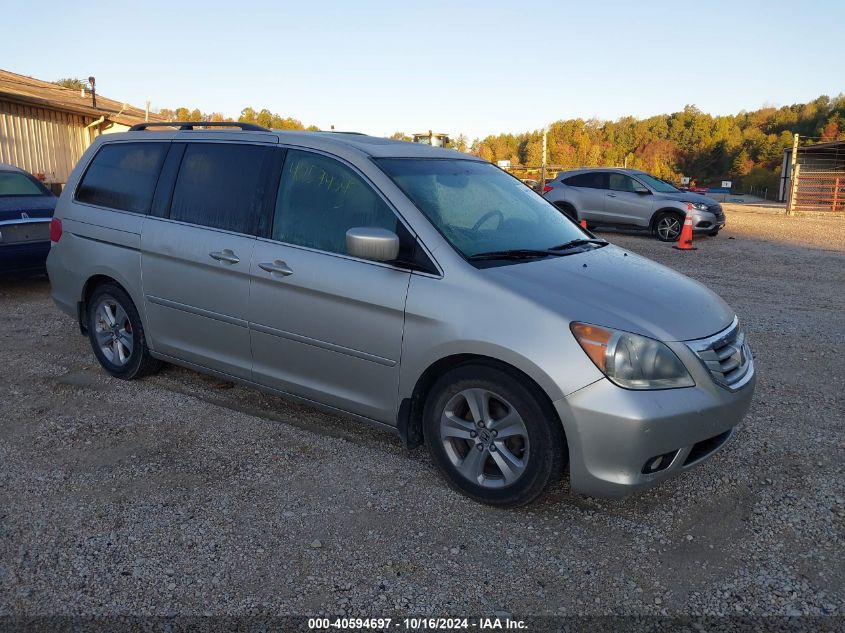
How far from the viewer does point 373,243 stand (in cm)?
335

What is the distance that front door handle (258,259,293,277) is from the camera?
12.4 feet

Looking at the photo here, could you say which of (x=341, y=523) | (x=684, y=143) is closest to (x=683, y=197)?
(x=341, y=523)

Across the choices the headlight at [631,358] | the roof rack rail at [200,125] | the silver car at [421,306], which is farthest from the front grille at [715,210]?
the headlight at [631,358]

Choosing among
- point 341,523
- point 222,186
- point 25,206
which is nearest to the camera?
point 341,523

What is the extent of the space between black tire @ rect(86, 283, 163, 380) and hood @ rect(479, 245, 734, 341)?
9.19ft

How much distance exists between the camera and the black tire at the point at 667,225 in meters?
15.1

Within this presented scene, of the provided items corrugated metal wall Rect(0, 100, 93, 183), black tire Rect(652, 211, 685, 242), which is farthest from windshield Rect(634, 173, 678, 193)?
corrugated metal wall Rect(0, 100, 93, 183)

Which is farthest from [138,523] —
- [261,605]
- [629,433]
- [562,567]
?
[629,433]

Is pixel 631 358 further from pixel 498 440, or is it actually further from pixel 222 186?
pixel 222 186

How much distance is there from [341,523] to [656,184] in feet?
47.3

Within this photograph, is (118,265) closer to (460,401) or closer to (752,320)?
(460,401)

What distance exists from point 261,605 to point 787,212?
29.3 metres

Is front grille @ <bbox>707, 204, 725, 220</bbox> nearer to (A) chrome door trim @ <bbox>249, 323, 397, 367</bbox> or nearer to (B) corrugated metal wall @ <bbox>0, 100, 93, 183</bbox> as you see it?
(A) chrome door trim @ <bbox>249, 323, 397, 367</bbox>

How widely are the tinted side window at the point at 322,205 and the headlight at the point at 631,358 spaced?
1.19 m
